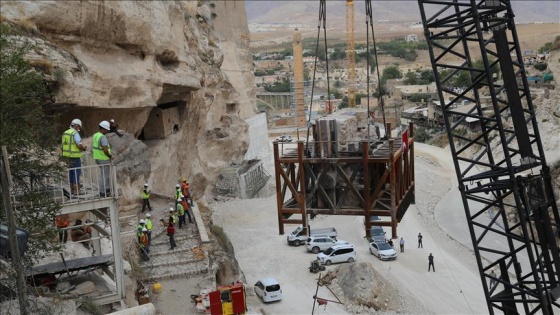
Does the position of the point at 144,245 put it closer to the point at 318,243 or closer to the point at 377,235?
the point at 318,243

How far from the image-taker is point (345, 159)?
11.4 m

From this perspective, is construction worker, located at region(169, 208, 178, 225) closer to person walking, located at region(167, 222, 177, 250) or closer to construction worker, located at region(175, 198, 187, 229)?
construction worker, located at region(175, 198, 187, 229)

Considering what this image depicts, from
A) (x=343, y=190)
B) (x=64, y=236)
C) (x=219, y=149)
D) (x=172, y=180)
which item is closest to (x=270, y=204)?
(x=219, y=149)

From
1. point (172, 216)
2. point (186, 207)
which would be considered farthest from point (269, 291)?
point (172, 216)

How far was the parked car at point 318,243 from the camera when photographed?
31125 mm

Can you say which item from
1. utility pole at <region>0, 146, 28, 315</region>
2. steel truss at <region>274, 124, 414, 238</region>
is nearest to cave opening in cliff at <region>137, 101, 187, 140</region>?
steel truss at <region>274, 124, 414, 238</region>

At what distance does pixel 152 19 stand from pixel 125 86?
10.6ft

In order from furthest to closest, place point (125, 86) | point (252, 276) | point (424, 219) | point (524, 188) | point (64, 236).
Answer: point (424, 219)
point (252, 276)
point (125, 86)
point (64, 236)
point (524, 188)

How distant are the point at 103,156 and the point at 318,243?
20.2 meters

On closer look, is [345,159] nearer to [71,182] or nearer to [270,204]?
[71,182]

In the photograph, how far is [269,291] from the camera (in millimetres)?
24500

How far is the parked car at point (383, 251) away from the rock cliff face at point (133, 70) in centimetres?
1097

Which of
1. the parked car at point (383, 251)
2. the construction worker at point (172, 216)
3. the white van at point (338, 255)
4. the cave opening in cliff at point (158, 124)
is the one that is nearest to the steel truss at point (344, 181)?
the construction worker at point (172, 216)

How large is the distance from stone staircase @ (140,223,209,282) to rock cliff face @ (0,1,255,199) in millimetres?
2705
